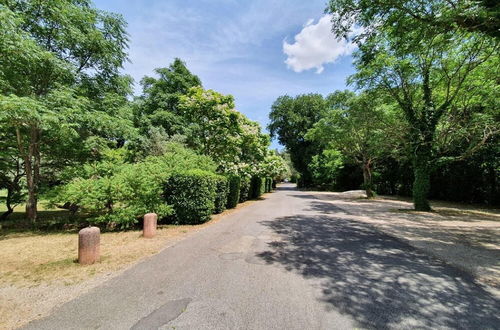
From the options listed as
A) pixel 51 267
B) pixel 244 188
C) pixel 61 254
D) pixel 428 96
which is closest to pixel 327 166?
pixel 244 188

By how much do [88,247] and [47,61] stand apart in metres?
6.91

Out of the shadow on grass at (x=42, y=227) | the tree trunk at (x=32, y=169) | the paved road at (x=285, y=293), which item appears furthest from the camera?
the tree trunk at (x=32, y=169)

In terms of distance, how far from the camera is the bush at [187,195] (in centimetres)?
839

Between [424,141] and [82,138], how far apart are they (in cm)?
1491

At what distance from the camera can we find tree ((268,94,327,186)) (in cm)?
3534

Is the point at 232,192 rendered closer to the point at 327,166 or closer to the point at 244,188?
the point at 244,188

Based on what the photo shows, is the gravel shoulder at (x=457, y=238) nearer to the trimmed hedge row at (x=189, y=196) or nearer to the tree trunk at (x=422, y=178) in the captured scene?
the tree trunk at (x=422, y=178)

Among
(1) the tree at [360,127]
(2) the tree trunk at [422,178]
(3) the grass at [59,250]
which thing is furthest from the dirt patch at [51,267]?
(1) the tree at [360,127]

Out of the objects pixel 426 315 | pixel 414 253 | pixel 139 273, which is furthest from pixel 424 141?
pixel 139 273

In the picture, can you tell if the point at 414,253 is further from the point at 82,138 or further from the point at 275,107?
the point at 275,107

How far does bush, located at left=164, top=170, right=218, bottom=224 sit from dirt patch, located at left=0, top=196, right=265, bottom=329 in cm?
111

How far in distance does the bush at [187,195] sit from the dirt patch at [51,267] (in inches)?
43.7

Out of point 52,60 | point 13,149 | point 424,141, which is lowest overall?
point 13,149

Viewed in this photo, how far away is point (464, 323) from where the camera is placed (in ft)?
8.61
